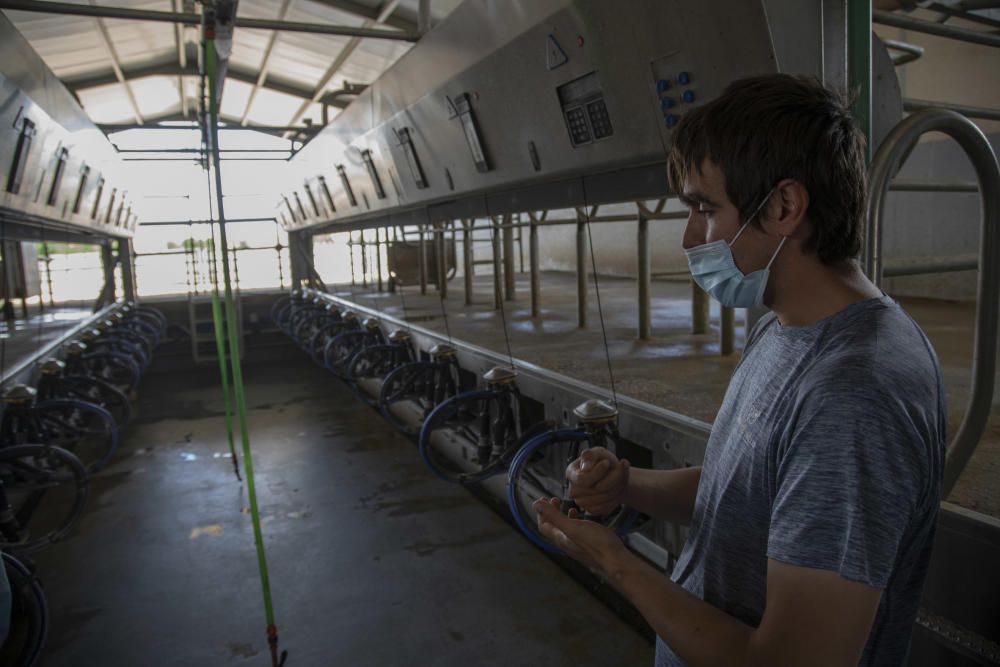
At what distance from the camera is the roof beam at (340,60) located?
22.7 feet

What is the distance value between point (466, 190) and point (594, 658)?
2134 mm

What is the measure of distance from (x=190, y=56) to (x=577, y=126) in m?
9.30

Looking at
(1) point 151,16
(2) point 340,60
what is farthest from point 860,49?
(2) point 340,60

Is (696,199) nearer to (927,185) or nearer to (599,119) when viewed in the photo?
(927,185)

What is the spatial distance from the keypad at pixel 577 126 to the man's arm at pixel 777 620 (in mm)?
1744

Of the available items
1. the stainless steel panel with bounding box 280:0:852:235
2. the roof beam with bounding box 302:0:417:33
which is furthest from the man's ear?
the roof beam with bounding box 302:0:417:33

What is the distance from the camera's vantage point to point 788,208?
0.70 m

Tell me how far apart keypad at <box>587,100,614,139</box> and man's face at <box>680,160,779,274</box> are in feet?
4.64

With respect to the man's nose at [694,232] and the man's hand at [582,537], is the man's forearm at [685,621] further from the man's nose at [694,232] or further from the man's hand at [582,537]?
the man's nose at [694,232]

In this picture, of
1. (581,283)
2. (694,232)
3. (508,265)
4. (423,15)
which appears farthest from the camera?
(508,265)

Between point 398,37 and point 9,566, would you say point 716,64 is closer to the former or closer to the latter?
point 9,566

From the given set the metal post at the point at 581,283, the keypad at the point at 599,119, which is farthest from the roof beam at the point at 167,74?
the keypad at the point at 599,119

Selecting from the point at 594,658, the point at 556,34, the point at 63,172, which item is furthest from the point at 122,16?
the point at 594,658

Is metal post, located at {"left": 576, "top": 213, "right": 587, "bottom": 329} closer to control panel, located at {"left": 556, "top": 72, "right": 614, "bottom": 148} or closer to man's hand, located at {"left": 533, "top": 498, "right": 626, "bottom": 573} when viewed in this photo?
control panel, located at {"left": 556, "top": 72, "right": 614, "bottom": 148}
